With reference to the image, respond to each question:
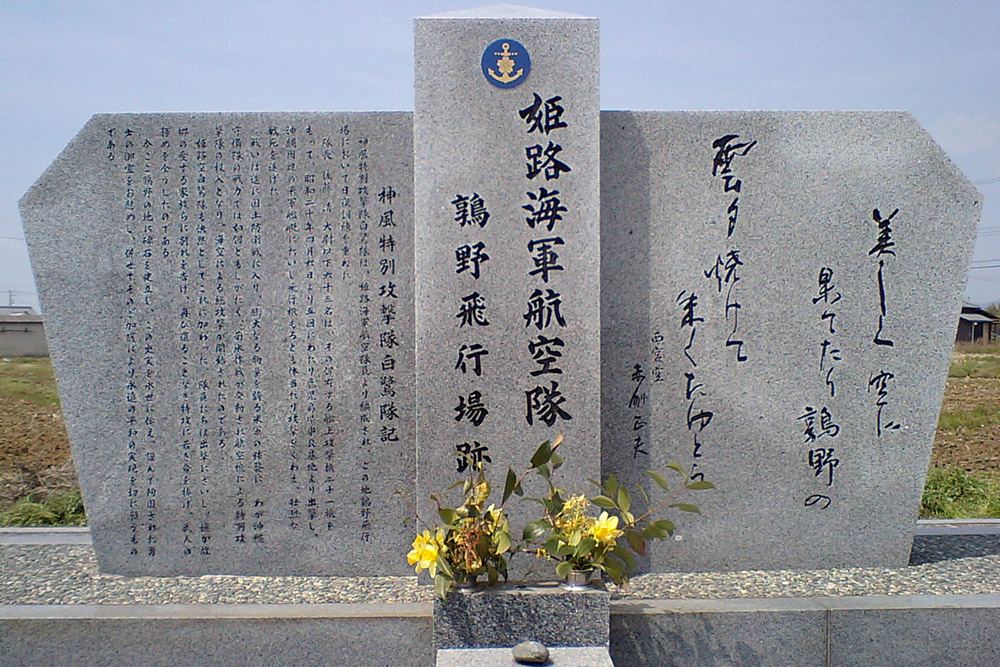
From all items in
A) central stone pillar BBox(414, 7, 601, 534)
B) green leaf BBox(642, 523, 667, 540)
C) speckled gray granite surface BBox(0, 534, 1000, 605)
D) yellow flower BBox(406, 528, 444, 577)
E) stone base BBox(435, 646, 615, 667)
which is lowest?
speckled gray granite surface BBox(0, 534, 1000, 605)

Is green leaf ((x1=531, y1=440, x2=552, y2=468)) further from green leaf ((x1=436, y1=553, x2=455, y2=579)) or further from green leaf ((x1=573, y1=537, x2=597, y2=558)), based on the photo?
green leaf ((x1=436, y1=553, x2=455, y2=579))

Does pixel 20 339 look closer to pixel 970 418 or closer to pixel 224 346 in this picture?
pixel 224 346

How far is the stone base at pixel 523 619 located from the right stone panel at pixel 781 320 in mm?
1068

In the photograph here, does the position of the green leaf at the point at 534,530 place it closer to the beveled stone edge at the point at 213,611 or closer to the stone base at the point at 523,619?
the stone base at the point at 523,619

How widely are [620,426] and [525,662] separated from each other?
1482 millimetres

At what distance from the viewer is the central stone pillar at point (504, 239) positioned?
11.7ft

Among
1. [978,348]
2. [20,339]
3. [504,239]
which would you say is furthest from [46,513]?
[978,348]

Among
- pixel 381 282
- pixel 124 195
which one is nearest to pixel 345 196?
pixel 381 282

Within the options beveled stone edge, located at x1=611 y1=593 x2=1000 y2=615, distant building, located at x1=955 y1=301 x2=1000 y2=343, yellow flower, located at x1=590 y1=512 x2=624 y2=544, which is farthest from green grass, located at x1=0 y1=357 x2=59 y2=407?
distant building, located at x1=955 y1=301 x2=1000 y2=343

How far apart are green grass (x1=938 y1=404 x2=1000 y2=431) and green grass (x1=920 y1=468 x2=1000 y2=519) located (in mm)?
5009

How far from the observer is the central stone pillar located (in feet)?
11.7

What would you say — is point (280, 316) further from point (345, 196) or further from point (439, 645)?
point (439, 645)

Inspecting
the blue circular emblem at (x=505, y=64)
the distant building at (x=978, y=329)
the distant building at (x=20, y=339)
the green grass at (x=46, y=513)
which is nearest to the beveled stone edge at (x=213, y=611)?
the green grass at (x=46, y=513)

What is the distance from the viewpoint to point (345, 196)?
12.8 ft
